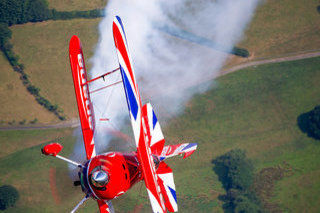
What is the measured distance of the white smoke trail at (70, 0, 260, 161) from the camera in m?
52.5

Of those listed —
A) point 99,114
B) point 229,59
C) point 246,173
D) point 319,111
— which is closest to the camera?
point 99,114

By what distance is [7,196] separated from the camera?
148 feet

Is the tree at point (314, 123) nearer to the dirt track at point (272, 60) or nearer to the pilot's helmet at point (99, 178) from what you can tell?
the dirt track at point (272, 60)

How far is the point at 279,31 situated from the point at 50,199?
3905 cm

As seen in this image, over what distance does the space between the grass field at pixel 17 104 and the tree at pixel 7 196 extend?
938 cm

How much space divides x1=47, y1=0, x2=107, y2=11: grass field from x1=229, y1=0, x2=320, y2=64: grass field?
20.9 meters

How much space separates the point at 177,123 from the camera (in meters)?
50.7

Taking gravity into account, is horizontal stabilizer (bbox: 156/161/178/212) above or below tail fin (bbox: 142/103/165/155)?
below

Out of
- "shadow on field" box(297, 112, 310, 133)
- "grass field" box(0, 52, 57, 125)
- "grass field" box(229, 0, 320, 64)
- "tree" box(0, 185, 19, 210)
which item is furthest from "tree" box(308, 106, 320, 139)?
"tree" box(0, 185, 19, 210)

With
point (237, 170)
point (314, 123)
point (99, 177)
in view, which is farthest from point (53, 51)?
point (99, 177)

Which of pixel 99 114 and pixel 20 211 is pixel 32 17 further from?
pixel 20 211

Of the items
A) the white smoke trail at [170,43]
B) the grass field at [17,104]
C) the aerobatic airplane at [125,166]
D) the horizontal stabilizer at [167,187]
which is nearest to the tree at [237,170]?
the white smoke trail at [170,43]

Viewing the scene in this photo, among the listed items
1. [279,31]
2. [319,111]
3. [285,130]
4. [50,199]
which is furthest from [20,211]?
[279,31]

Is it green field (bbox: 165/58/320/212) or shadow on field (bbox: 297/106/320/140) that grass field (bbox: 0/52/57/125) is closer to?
green field (bbox: 165/58/320/212)
